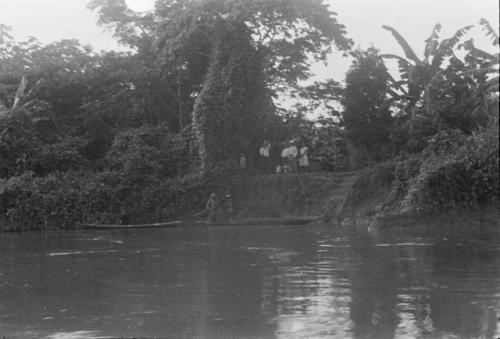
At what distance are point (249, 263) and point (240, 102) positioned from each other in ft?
43.5

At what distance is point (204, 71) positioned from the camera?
26.2 meters

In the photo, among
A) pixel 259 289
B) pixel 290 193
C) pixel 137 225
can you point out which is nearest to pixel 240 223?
pixel 290 193

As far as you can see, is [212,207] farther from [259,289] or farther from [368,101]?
[259,289]

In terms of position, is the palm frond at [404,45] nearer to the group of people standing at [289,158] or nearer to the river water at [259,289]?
the group of people standing at [289,158]

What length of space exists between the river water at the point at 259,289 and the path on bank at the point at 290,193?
22.2 feet

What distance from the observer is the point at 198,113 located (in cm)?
2334

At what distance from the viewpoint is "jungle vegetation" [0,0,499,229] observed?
22.1m

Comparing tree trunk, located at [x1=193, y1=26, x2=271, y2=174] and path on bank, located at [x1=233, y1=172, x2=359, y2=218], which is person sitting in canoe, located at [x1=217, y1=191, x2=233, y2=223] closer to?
Answer: path on bank, located at [x1=233, y1=172, x2=359, y2=218]

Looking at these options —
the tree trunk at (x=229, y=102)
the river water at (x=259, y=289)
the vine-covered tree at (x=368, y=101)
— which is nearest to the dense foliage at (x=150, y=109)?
the tree trunk at (x=229, y=102)

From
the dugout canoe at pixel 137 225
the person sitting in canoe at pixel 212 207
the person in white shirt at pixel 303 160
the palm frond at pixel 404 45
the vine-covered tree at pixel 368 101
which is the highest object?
the palm frond at pixel 404 45

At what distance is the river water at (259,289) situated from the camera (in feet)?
20.1

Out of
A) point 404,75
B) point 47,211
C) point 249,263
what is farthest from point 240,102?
point 249,263

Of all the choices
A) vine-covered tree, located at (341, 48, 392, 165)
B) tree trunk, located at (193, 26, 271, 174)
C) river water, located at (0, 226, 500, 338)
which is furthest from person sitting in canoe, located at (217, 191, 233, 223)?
river water, located at (0, 226, 500, 338)

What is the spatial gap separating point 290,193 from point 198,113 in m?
4.74
